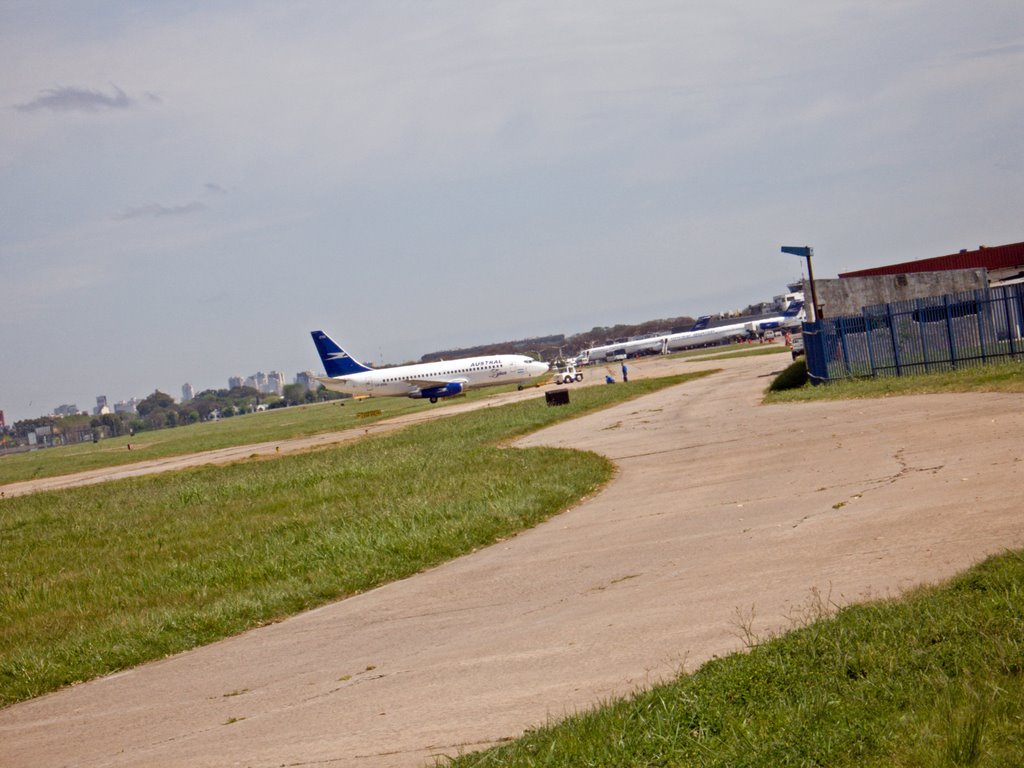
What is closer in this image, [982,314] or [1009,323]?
[1009,323]

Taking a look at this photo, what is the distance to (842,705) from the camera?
5598 mm

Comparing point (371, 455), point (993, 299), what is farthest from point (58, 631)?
point (993, 299)

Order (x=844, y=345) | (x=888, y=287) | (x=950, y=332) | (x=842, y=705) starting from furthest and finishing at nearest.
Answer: (x=888, y=287) < (x=844, y=345) < (x=950, y=332) < (x=842, y=705)

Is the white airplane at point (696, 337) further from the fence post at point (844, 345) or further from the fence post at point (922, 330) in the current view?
the fence post at point (922, 330)

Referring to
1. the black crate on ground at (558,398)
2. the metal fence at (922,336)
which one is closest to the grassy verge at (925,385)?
the metal fence at (922,336)

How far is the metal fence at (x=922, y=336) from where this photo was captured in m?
28.6

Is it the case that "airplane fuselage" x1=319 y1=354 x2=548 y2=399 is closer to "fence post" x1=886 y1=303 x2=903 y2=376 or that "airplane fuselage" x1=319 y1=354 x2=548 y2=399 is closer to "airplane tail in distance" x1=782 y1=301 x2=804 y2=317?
"fence post" x1=886 y1=303 x2=903 y2=376

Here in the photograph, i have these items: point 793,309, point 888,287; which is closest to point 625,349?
point 793,309

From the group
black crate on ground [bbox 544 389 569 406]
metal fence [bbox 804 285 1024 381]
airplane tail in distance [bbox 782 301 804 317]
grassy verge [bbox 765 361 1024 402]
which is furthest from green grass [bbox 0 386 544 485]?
airplane tail in distance [bbox 782 301 804 317]

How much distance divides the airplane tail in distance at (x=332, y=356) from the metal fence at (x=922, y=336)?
5345 centimetres

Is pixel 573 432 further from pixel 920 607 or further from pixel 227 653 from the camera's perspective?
pixel 920 607

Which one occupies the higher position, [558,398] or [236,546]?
[558,398]

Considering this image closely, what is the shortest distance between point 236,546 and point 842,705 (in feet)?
43.1

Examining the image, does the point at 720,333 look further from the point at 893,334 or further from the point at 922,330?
the point at 922,330
